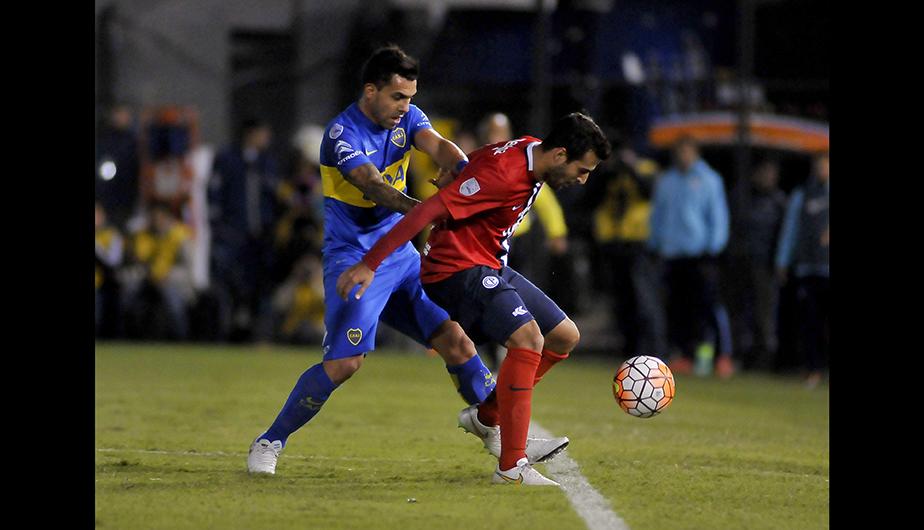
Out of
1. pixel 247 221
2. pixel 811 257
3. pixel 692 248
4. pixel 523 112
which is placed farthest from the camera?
pixel 523 112

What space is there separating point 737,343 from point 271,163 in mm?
5672

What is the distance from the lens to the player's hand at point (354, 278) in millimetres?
6832

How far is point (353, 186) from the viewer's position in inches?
298

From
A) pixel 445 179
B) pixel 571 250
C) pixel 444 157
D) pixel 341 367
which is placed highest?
pixel 444 157

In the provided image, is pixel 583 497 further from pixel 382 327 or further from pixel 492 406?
pixel 382 327

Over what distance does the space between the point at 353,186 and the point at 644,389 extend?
1.85 metres

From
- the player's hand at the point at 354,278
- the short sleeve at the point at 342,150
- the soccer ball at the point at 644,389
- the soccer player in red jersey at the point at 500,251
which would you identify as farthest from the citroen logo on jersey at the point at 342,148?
the soccer ball at the point at 644,389

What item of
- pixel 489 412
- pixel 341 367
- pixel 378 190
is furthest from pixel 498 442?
pixel 378 190

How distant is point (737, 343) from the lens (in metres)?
16.3

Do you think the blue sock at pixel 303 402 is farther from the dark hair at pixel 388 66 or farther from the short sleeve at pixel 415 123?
the dark hair at pixel 388 66

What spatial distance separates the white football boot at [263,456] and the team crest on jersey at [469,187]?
157cm

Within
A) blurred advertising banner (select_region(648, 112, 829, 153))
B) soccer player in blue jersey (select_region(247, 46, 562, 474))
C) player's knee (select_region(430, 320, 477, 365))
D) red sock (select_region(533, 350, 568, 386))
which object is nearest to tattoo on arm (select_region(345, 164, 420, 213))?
soccer player in blue jersey (select_region(247, 46, 562, 474))

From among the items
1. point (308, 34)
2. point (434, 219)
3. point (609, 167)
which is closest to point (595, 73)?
point (609, 167)

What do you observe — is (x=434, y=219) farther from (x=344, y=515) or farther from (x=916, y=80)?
(x=916, y=80)
